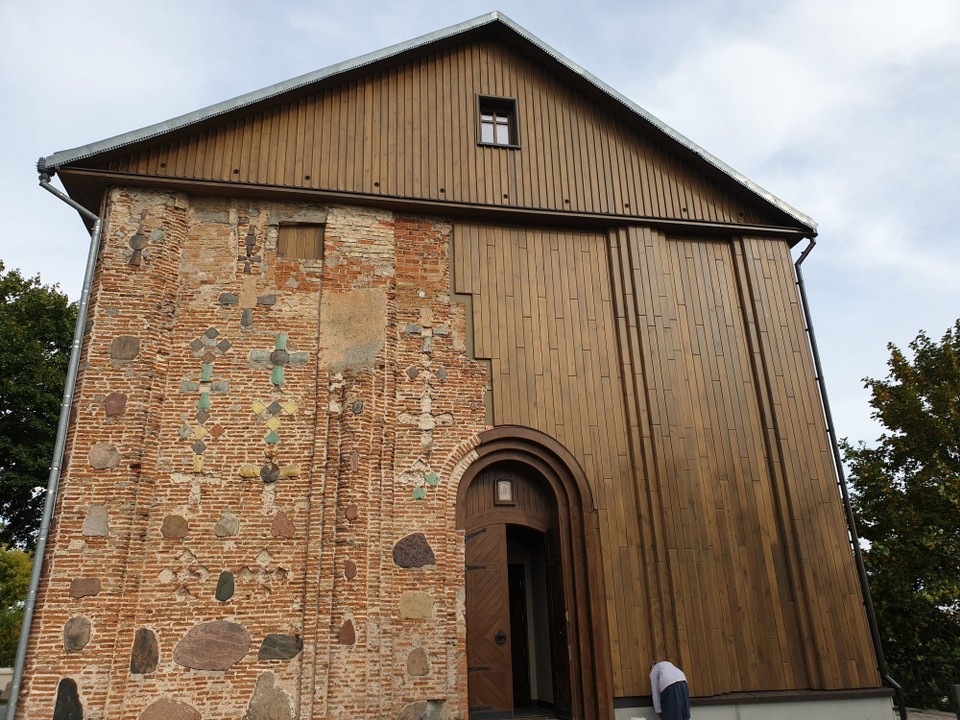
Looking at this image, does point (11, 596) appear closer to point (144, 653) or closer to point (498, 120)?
point (144, 653)

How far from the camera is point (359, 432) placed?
31.8ft

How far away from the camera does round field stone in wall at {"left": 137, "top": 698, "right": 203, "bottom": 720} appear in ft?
26.8

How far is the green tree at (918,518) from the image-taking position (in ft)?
49.2

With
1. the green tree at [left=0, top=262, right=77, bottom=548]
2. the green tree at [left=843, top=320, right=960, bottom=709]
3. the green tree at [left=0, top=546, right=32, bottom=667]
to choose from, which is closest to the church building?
the green tree at [left=843, top=320, right=960, bottom=709]

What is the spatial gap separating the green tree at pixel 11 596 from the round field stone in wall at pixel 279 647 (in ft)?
64.8

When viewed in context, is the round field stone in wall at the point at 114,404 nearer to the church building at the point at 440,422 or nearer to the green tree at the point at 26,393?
the church building at the point at 440,422

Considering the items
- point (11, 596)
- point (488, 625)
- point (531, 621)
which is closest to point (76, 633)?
point (488, 625)

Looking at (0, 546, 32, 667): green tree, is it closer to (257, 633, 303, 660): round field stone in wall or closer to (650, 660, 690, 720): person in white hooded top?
(257, 633, 303, 660): round field stone in wall

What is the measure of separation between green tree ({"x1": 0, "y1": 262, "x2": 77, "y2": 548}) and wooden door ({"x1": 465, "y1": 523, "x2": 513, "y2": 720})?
14.5 metres

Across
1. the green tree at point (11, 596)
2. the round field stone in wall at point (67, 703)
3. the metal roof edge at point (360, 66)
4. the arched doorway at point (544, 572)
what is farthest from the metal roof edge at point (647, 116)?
the green tree at point (11, 596)

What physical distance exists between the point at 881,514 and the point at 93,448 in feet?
54.9

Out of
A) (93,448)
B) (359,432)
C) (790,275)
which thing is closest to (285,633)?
(359,432)

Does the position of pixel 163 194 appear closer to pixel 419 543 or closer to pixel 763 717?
pixel 419 543

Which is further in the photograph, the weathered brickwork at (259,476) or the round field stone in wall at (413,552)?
the round field stone in wall at (413,552)
